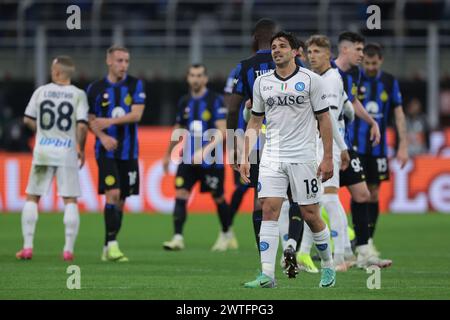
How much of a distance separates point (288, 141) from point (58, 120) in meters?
4.22

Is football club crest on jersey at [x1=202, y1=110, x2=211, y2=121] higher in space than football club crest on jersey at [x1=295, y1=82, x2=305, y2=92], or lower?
lower

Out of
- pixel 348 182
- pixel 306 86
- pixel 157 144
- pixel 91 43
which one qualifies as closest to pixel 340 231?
pixel 348 182

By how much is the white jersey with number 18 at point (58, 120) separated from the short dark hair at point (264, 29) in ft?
9.25

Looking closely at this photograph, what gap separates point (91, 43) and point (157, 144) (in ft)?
12.5

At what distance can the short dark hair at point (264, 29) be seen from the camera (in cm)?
1050

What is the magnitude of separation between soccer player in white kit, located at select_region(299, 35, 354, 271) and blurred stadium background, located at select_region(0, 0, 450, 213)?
1279cm

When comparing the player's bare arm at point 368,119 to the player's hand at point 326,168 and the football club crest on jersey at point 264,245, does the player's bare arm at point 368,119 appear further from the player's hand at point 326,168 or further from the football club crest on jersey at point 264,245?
the football club crest on jersey at point 264,245

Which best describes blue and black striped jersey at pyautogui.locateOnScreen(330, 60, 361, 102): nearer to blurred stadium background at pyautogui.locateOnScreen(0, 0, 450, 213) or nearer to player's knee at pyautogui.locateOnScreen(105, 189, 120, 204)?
player's knee at pyautogui.locateOnScreen(105, 189, 120, 204)

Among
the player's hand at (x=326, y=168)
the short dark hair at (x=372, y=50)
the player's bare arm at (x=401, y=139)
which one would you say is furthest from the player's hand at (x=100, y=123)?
the player's hand at (x=326, y=168)

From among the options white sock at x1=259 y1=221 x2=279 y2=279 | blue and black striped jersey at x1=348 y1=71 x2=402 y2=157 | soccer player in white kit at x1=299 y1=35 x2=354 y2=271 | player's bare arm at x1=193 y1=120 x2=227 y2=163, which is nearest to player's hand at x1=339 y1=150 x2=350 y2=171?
soccer player in white kit at x1=299 y1=35 x2=354 y2=271

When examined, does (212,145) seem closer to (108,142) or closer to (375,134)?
(108,142)

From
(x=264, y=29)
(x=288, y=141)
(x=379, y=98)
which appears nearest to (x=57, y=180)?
(x=264, y=29)

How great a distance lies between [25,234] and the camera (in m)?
12.6

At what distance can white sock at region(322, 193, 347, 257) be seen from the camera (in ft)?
36.7
